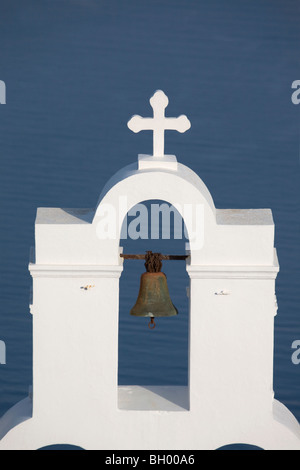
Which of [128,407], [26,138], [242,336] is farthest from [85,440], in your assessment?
[26,138]

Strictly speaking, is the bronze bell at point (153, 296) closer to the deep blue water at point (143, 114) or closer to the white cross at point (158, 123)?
the white cross at point (158, 123)

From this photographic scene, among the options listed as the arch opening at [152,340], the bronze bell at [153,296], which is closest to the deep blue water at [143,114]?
the arch opening at [152,340]

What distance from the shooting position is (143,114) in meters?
26.2

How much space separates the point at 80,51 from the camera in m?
29.2

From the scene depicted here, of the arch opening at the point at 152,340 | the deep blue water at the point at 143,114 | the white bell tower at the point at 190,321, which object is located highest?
the deep blue water at the point at 143,114

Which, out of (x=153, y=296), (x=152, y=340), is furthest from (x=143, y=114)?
(x=153, y=296)

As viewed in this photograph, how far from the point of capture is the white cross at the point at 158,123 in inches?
579

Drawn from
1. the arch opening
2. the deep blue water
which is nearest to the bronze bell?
the arch opening

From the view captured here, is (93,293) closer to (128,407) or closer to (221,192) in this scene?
(128,407)

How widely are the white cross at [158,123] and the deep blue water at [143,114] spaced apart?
4.98m

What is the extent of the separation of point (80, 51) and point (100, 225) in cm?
1495

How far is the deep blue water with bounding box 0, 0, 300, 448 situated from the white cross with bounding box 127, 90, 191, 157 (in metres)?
4.98

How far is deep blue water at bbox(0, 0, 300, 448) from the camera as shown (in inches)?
798

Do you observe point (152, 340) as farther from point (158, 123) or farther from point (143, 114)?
point (143, 114)
